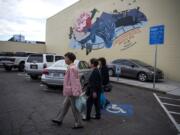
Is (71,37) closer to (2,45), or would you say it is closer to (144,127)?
(2,45)

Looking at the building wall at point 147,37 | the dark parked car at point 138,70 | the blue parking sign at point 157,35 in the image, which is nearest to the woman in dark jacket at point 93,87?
the blue parking sign at point 157,35

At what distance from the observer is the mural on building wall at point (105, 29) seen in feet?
67.9

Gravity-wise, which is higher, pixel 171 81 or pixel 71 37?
pixel 71 37

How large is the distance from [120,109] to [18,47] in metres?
33.5

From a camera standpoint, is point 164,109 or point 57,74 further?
point 57,74

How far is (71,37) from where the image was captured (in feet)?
104

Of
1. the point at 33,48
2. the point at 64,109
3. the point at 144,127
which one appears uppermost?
the point at 33,48

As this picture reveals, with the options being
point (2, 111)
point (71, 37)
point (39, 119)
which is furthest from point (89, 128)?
point (71, 37)

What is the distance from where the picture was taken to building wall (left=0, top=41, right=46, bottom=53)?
3803 cm

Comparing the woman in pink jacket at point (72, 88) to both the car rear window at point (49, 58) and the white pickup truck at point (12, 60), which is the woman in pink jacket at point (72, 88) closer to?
the car rear window at point (49, 58)

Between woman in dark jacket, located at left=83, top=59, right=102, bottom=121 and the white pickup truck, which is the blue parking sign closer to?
woman in dark jacket, located at left=83, top=59, right=102, bottom=121

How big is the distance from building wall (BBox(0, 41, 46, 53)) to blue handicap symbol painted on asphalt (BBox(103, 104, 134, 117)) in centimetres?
3257

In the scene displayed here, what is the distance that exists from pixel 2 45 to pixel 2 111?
107 feet

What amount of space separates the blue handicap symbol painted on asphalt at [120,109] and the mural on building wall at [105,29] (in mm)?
12245
